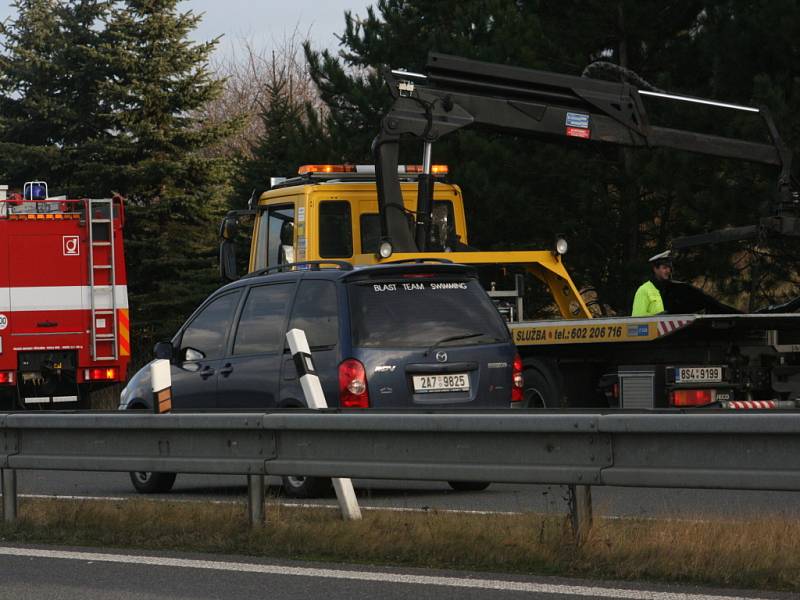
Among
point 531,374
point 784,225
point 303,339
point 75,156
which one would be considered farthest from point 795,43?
point 75,156

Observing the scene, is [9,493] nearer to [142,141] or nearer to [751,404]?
[751,404]

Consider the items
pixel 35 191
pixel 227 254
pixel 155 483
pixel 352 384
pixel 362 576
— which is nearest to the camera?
pixel 362 576

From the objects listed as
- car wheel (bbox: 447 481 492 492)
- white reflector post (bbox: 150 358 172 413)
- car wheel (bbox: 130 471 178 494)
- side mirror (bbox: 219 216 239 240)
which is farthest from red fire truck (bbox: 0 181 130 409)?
white reflector post (bbox: 150 358 172 413)

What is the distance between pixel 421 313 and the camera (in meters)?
11.6

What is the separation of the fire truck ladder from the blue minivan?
1188 centimetres

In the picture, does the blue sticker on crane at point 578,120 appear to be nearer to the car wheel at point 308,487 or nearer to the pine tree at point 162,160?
the car wheel at point 308,487

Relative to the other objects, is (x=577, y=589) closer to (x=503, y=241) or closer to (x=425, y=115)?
(x=425, y=115)

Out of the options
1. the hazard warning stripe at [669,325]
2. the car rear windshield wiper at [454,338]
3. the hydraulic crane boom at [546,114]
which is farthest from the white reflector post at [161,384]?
the hydraulic crane boom at [546,114]

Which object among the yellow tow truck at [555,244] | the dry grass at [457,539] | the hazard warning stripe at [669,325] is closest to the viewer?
the dry grass at [457,539]

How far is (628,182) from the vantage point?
2389cm

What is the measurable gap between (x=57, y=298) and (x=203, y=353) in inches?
459

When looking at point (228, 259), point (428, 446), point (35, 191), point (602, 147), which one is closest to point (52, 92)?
point (35, 191)

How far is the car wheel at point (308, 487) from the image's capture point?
11.2m

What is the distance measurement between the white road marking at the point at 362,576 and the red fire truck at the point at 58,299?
14974 mm
